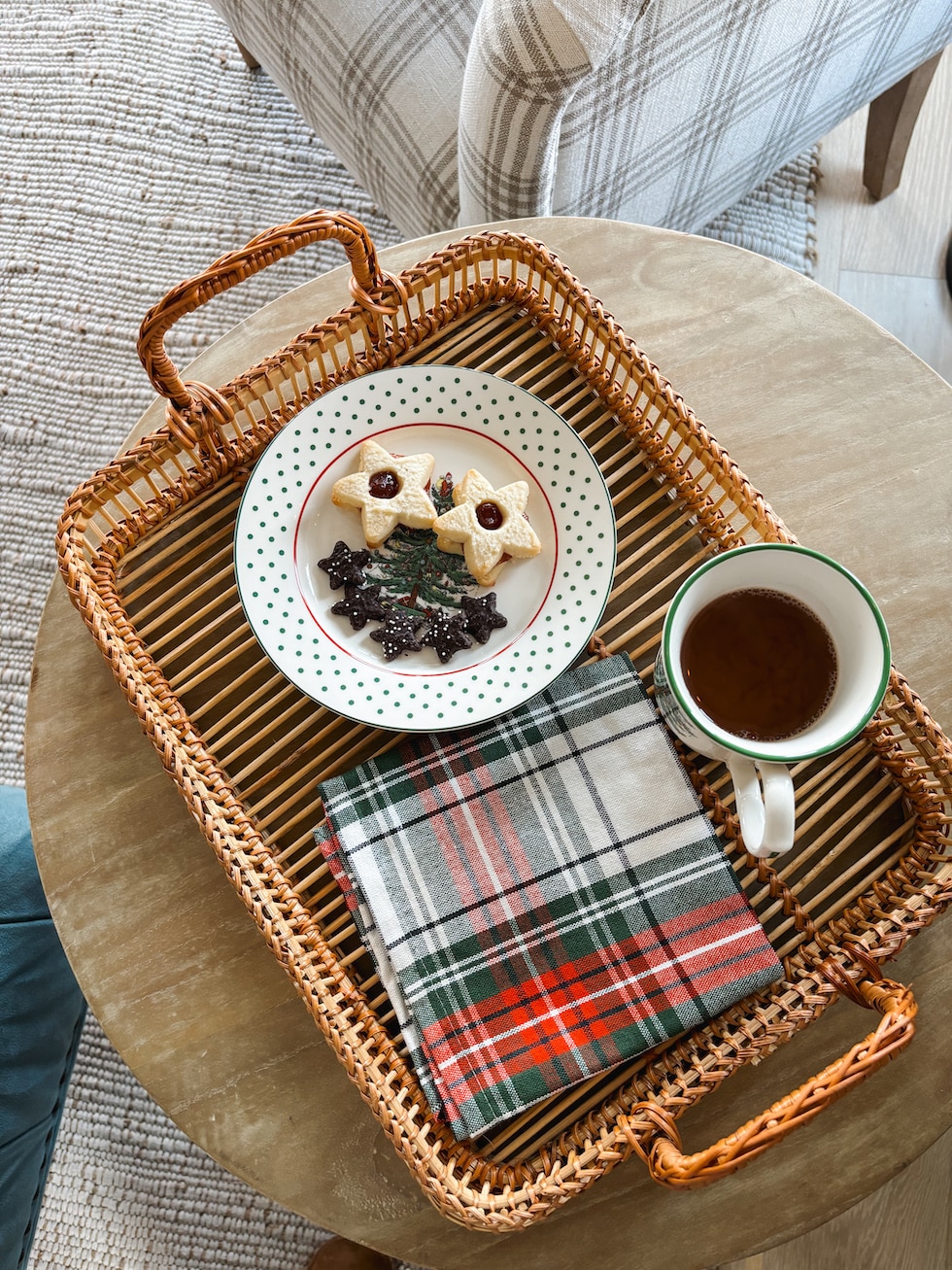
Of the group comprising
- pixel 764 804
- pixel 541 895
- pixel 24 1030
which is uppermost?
pixel 764 804

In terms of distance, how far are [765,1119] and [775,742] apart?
24 centimetres

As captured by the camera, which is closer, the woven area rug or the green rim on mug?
the green rim on mug

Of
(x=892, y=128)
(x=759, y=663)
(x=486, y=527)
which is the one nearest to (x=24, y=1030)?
(x=486, y=527)

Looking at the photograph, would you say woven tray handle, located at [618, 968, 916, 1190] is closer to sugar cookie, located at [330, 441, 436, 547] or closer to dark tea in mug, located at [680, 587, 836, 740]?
dark tea in mug, located at [680, 587, 836, 740]

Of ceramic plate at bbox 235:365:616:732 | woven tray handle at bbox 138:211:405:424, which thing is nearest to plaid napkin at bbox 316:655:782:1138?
ceramic plate at bbox 235:365:616:732

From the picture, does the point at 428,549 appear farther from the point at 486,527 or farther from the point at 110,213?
the point at 110,213

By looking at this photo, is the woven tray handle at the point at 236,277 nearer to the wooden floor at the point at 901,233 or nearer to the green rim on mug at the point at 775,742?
the green rim on mug at the point at 775,742

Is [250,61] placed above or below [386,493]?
above

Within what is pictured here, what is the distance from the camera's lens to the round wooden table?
702 mm

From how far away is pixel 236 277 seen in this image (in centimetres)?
69

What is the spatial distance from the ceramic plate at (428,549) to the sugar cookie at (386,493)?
2 centimetres

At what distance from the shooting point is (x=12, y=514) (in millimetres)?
1416

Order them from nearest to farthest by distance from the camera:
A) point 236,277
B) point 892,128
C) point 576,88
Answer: point 236,277
point 576,88
point 892,128

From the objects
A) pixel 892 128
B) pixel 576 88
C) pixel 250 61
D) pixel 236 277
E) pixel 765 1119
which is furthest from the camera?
pixel 250 61
